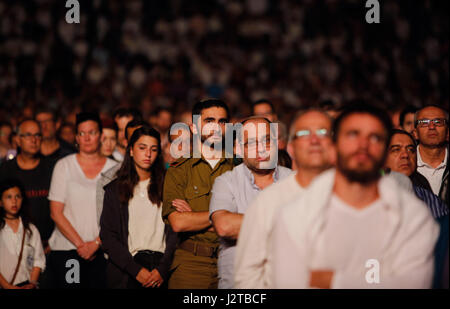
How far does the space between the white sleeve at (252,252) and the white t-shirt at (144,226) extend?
1.84 meters

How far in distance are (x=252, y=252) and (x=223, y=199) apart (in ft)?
2.75

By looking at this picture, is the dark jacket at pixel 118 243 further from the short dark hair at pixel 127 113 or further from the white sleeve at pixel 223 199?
the short dark hair at pixel 127 113

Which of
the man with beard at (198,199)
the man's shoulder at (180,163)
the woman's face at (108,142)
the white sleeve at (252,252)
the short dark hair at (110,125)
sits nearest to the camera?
the white sleeve at (252,252)

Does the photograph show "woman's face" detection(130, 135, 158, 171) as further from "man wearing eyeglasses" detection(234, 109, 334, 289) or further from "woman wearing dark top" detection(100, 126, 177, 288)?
"man wearing eyeglasses" detection(234, 109, 334, 289)

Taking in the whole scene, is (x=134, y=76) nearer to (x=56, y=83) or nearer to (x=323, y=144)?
(x=56, y=83)

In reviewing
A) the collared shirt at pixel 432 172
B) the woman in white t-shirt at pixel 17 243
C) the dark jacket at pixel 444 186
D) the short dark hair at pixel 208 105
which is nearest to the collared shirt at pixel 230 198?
the short dark hair at pixel 208 105

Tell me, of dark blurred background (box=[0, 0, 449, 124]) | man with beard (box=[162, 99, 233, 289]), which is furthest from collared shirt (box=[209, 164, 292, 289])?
dark blurred background (box=[0, 0, 449, 124])

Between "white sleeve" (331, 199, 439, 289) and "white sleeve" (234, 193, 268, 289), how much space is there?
1.37ft

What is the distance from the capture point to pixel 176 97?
11.8 metres

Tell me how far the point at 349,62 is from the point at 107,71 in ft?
16.2

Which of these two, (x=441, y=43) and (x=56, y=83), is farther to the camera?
A: (x=441, y=43)

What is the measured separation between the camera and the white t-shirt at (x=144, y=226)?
4812mm

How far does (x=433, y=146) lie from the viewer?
16.6 ft

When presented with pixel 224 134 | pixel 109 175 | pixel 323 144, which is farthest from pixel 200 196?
pixel 323 144
